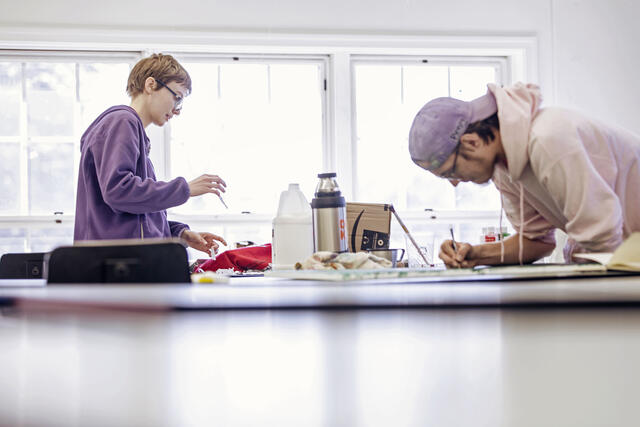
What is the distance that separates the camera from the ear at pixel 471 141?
1.31 m

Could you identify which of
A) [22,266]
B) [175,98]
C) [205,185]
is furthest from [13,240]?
[205,185]

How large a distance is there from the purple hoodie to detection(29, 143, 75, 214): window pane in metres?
2.11

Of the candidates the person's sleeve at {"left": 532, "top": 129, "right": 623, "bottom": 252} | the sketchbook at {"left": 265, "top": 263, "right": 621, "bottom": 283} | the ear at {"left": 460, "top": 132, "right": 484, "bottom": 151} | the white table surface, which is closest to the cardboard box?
the ear at {"left": 460, "top": 132, "right": 484, "bottom": 151}

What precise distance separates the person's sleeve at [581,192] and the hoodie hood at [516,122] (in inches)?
2.1

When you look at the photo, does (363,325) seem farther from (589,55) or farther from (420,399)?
(589,55)

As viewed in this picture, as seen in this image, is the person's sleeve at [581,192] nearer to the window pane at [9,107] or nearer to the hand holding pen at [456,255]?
the hand holding pen at [456,255]

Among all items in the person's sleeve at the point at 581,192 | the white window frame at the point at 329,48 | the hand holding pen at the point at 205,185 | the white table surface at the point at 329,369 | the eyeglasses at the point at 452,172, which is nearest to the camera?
the white table surface at the point at 329,369

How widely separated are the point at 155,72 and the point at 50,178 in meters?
2.10

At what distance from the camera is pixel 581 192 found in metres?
1.13

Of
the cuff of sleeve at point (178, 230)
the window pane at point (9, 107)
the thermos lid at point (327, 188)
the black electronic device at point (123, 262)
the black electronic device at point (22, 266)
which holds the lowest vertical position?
the black electronic device at point (22, 266)

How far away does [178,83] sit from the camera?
2.22 m

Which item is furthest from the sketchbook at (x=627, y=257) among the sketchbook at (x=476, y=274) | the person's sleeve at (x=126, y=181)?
the person's sleeve at (x=126, y=181)

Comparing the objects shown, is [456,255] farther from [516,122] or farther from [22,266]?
[22,266]

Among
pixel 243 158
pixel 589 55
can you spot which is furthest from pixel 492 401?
pixel 589 55
